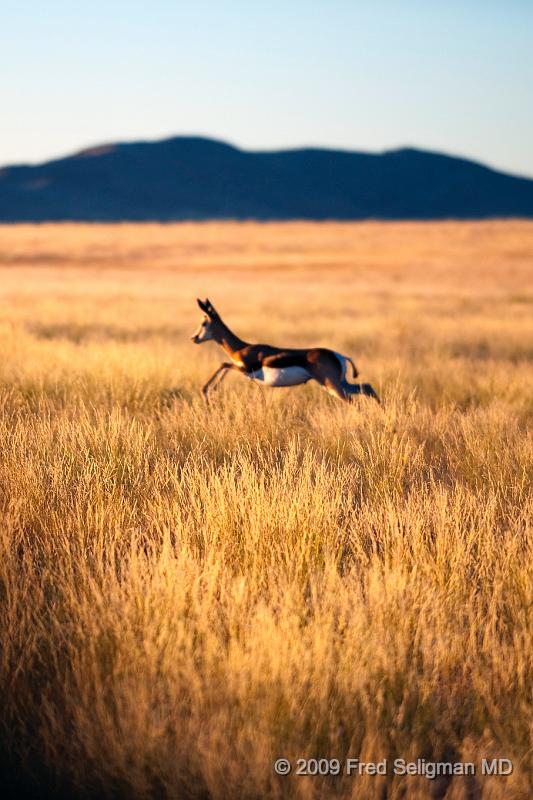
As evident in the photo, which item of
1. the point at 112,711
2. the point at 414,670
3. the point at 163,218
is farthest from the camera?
the point at 163,218

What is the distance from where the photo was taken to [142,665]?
3.18 meters

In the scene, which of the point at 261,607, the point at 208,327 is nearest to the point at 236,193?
the point at 208,327

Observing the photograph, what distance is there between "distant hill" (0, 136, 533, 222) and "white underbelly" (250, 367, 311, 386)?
493 ft

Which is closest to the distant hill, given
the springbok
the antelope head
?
the antelope head

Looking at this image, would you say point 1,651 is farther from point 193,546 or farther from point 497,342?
point 497,342

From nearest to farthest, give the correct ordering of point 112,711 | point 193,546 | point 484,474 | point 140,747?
1. point 140,747
2. point 112,711
3. point 193,546
4. point 484,474

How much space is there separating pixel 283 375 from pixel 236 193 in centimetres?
17952

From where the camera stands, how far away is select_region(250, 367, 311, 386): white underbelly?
7941mm

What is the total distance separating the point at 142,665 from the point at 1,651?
616 millimetres

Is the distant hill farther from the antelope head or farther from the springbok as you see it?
the springbok

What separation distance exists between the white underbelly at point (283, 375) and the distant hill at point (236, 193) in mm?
150355

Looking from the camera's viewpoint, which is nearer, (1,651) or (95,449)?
(1,651)

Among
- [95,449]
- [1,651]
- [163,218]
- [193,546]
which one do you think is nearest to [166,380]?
[95,449]

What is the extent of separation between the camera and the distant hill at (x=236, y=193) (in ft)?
535
